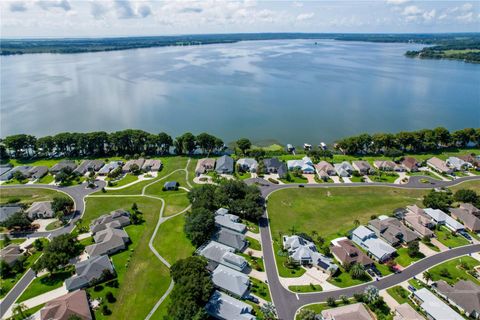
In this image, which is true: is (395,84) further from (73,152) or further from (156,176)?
(73,152)

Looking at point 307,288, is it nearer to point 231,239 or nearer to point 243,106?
point 231,239

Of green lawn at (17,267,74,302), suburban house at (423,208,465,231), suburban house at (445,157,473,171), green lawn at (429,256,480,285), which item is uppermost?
suburban house at (445,157,473,171)

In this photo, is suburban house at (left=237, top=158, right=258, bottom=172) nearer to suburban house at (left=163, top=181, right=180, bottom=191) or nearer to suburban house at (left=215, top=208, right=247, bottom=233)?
suburban house at (left=163, top=181, right=180, bottom=191)

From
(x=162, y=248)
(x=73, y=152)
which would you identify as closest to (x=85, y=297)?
(x=162, y=248)

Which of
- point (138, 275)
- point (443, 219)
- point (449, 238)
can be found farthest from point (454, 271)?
point (138, 275)

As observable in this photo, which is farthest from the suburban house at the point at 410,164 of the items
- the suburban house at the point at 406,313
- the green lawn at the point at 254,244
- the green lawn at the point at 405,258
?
the green lawn at the point at 254,244

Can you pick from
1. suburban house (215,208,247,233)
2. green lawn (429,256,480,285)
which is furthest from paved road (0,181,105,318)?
green lawn (429,256,480,285)
